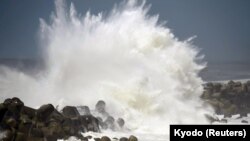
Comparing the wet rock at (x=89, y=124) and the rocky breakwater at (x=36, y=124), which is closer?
the rocky breakwater at (x=36, y=124)

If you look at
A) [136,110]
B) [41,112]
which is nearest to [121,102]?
[136,110]

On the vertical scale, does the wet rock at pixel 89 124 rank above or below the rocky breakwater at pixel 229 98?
below

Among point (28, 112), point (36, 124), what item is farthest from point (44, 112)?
point (36, 124)

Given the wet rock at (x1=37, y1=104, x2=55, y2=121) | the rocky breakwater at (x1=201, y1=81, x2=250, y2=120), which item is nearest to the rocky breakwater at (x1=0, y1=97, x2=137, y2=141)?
the wet rock at (x1=37, y1=104, x2=55, y2=121)

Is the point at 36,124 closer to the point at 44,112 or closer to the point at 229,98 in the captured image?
the point at 44,112

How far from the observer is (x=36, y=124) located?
2009cm

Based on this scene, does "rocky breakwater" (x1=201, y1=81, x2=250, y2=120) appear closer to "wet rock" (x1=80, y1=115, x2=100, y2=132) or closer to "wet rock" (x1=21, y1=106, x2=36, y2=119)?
"wet rock" (x1=80, y1=115, x2=100, y2=132)

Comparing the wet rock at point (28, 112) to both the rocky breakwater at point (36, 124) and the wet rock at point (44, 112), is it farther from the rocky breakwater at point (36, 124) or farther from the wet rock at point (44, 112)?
the wet rock at point (44, 112)

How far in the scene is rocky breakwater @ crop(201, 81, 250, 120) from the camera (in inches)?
1534

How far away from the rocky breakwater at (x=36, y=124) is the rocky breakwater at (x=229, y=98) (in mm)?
19381

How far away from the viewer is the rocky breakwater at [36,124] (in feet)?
61.4

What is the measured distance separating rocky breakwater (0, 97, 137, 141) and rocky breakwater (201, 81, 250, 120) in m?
19.4

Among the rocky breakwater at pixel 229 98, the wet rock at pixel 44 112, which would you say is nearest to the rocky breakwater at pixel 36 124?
the wet rock at pixel 44 112

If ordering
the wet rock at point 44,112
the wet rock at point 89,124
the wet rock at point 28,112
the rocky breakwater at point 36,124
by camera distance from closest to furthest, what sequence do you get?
the rocky breakwater at point 36,124 → the wet rock at point 28,112 → the wet rock at point 44,112 → the wet rock at point 89,124
